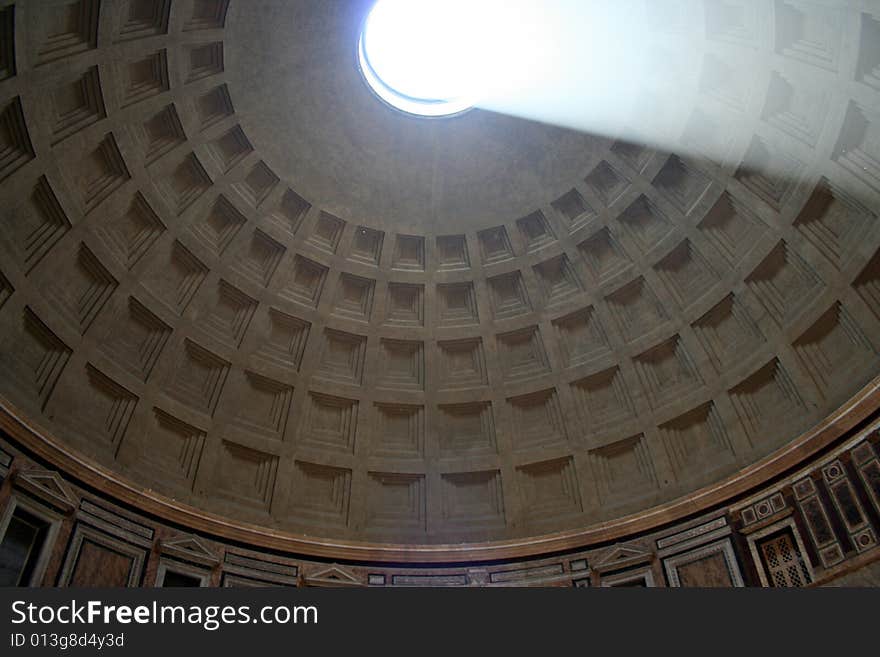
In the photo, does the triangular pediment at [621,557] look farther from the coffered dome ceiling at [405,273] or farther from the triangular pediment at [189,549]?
the triangular pediment at [189,549]

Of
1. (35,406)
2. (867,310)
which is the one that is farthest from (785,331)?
(35,406)

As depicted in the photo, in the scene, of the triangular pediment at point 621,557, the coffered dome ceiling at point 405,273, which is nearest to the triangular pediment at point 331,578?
the coffered dome ceiling at point 405,273

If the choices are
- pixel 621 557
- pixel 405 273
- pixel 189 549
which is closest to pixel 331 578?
pixel 189 549

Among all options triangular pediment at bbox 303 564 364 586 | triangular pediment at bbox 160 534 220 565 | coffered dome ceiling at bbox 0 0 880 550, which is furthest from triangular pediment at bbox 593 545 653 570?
triangular pediment at bbox 160 534 220 565

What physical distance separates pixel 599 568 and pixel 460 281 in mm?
8491

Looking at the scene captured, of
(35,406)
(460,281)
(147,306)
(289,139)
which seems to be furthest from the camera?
(460,281)

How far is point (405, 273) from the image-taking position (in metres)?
20.6

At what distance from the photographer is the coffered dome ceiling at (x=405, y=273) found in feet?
49.6

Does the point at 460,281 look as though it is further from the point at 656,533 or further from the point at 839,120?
the point at 839,120

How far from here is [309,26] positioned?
17469 millimetres

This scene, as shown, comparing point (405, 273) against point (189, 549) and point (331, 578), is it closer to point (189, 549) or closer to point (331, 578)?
point (331, 578)

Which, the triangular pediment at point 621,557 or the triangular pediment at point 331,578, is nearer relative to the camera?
the triangular pediment at point 621,557

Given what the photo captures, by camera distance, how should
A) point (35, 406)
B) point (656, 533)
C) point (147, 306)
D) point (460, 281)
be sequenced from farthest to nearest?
point (460, 281) → point (147, 306) → point (656, 533) → point (35, 406)

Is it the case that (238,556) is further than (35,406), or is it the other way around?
(238,556)
